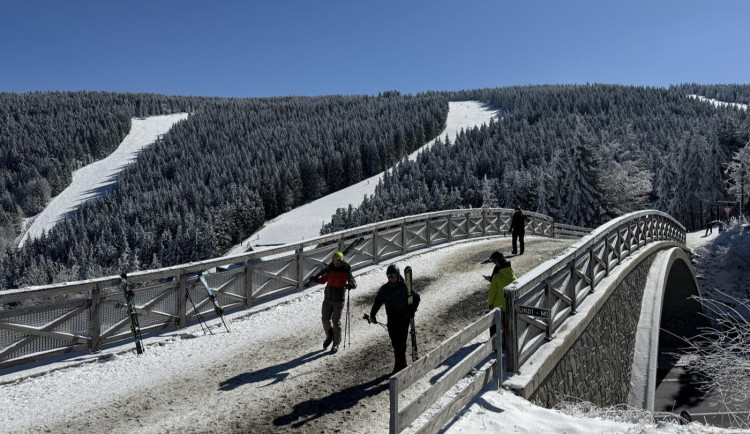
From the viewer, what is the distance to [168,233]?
316 ft

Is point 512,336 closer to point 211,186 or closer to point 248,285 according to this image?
point 248,285

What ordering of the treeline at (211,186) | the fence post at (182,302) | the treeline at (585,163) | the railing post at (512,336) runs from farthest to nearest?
the treeline at (211,186)
the treeline at (585,163)
the fence post at (182,302)
the railing post at (512,336)

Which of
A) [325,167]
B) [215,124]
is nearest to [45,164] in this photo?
[215,124]

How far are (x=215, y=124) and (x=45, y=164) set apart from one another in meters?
58.7

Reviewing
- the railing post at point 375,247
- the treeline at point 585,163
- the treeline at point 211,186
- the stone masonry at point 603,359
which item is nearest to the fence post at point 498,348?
the stone masonry at point 603,359

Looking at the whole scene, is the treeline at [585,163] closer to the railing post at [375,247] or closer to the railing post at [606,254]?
the railing post at [375,247]

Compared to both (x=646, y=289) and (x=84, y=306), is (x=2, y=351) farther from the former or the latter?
(x=646, y=289)

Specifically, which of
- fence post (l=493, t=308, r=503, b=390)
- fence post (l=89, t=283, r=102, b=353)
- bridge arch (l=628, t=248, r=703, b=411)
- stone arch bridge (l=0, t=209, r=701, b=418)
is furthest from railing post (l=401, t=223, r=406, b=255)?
fence post (l=493, t=308, r=503, b=390)

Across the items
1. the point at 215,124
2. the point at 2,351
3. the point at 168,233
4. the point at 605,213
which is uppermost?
the point at 215,124

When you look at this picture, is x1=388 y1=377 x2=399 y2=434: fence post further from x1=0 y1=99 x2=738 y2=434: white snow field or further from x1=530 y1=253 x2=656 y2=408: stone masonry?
x1=530 y1=253 x2=656 y2=408: stone masonry

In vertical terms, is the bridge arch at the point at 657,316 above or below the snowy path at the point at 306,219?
above

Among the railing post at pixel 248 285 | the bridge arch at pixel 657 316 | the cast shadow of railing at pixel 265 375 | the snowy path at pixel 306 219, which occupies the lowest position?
the snowy path at pixel 306 219

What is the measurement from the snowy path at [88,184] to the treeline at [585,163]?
9539cm

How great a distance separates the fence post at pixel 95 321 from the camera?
333 inches
